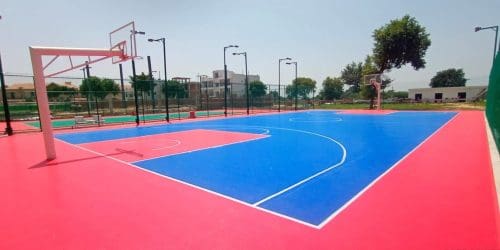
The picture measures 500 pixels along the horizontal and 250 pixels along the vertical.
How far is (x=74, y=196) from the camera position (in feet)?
17.0

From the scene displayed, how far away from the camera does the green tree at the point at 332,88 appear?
70.2 meters

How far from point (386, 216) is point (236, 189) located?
2.61 m

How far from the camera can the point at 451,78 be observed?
83812 mm

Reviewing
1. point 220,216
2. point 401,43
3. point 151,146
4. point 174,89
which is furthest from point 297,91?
point 220,216

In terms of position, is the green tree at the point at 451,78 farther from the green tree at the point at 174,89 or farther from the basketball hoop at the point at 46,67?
the basketball hoop at the point at 46,67

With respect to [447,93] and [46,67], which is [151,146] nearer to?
[46,67]

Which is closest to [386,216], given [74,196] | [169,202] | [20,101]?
[169,202]

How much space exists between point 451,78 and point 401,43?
66427mm

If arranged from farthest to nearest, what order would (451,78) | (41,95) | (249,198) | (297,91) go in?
(451,78), (297,91), (41,95), (249,198)

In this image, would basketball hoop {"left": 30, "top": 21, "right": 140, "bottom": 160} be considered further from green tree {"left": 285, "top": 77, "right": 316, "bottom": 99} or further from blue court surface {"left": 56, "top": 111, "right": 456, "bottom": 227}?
green tree {"left": 285, "top": 77, "right": 316, "bottom": 99}

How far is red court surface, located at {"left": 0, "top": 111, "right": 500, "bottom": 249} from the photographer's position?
3404mm

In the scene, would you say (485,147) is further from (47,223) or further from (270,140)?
(47,223)

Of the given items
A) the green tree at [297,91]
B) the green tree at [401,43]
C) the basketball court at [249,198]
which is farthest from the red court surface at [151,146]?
the green tree at [401,43]

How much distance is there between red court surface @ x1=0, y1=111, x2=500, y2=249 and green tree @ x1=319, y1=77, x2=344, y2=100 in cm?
6620
